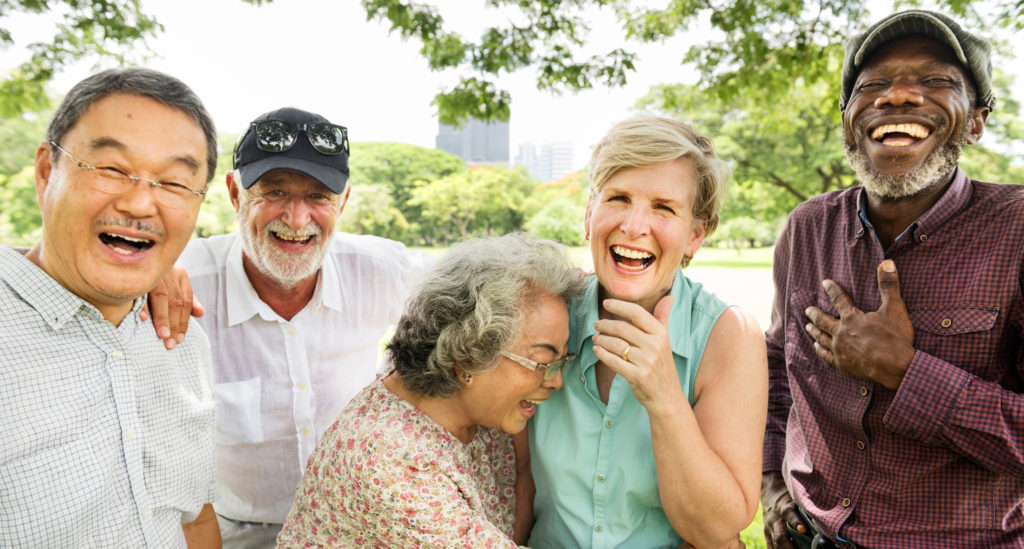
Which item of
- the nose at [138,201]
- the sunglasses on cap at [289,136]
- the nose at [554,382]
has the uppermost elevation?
the sunglasses on cap at [289,136]

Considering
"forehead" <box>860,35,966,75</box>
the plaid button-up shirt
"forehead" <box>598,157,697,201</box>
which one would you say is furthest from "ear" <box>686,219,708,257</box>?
the plaid button-up shirt

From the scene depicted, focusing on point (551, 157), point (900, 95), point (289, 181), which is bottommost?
point (289, 181)

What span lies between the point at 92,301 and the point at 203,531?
3.31 feet

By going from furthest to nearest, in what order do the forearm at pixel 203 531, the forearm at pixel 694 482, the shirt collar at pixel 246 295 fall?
the shirt collar at pixel 246 295, the forearm at pixel 203 531, the forearm at pixel 694 482

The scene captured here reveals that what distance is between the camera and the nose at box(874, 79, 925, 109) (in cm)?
230

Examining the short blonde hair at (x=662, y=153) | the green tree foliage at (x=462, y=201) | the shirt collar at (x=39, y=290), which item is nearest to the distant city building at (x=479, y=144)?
the green tree foliage at (x=462, y=201)

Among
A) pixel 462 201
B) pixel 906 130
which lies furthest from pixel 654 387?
pixel 462 201

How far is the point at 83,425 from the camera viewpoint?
5.91 feet

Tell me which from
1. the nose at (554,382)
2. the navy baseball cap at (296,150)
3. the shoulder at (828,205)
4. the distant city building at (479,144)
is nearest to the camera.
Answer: the nose at (554,382)

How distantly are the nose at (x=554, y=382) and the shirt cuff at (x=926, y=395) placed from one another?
3.76 feet

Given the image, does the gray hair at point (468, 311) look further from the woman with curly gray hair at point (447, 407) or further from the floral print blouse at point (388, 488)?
the floral print blouse at point (388, 488)

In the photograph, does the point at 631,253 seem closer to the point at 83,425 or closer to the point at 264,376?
the point at 83,425

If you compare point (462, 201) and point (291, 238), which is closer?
point (291, 238)

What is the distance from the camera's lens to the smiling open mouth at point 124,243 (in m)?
1.76
